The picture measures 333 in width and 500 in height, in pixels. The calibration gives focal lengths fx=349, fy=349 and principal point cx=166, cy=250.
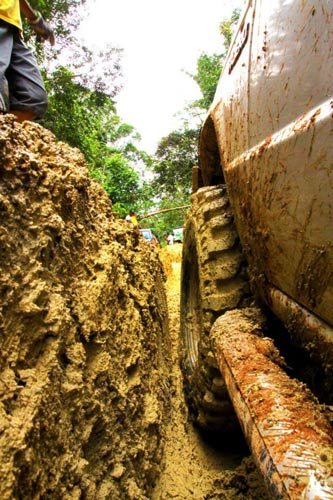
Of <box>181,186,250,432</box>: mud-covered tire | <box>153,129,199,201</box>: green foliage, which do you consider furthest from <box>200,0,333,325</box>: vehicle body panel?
<box>153,129,199,201</box>: green foliage

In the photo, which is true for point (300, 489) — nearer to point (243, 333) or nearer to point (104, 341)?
point (243, 333)

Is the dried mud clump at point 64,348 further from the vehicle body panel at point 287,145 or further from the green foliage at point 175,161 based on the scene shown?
the green foliage at point 175,161

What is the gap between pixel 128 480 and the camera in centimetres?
99

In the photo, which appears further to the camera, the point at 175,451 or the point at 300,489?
the point at 175,451

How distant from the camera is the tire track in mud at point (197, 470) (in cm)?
125

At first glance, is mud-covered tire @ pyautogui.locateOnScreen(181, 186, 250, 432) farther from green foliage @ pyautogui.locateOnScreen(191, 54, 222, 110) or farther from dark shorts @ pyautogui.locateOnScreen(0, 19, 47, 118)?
green foliage @ pyautogui.locateOnScreen(191, 54, 222, 110)

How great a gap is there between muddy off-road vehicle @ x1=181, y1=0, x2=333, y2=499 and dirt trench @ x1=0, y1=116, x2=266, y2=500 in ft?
0.88

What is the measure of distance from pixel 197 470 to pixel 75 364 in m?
0.85

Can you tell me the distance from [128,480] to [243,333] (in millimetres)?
540

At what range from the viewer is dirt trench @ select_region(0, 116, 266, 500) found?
0.73 m

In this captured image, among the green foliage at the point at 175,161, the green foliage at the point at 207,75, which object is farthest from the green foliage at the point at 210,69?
the green foliage at the point at 175,161

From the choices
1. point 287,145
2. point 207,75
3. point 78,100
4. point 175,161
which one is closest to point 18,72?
point 287,145

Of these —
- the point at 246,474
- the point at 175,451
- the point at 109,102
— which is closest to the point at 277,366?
the point at 246,474

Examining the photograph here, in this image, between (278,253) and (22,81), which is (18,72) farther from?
(278,253)
